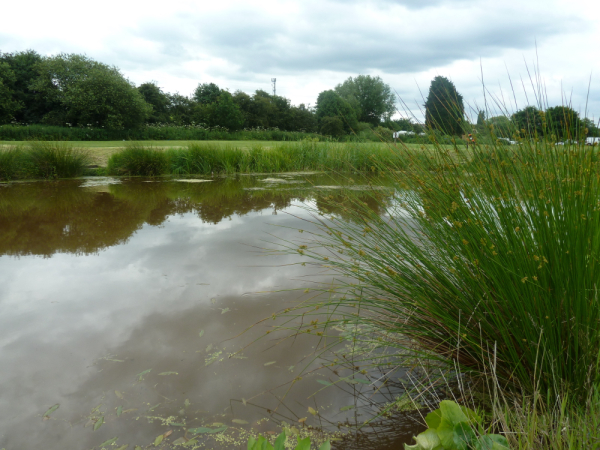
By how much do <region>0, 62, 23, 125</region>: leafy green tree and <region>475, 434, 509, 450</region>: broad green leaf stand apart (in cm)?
3338

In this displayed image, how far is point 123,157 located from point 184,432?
8.27 m

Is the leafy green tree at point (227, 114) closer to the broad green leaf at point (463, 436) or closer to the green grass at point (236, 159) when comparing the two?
the green grass at point (236, 159)

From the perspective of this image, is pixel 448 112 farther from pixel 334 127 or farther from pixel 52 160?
pixel 334 127

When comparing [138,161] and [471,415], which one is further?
[138,161]

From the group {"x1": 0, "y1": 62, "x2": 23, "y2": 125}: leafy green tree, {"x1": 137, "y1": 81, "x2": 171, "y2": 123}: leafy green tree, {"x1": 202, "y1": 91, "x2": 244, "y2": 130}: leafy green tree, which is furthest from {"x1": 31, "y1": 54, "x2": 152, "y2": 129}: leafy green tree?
{"x1": 137, "y1": 81, "x2": 171, "y2": 123}: leafy green tree

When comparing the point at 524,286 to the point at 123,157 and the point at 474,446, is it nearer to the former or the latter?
the point at 474,446

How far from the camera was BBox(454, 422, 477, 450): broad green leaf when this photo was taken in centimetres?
91

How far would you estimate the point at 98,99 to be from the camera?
24.2 m

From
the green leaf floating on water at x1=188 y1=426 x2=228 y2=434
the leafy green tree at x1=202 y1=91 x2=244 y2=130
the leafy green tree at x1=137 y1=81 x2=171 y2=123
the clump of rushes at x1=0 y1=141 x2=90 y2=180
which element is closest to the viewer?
the green leaf floating on water at x1=188 y1=426 x2=228 y2=434

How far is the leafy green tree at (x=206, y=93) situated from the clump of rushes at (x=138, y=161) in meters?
34.7

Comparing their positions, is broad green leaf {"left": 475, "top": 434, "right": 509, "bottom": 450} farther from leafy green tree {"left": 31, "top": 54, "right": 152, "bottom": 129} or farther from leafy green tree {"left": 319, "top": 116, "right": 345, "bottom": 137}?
leafy green tree {"left": 319, "top": 116, "right": 345, "bottom": 137}

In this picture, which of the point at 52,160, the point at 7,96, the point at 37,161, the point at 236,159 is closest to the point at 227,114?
Result: the point at 7,96

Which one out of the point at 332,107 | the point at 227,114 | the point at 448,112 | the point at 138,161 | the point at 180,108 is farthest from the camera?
the point at 332,107

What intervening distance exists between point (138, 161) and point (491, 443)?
881 centimetres
